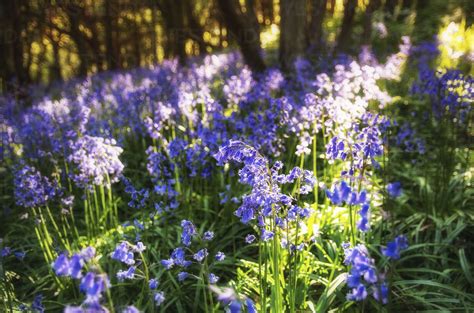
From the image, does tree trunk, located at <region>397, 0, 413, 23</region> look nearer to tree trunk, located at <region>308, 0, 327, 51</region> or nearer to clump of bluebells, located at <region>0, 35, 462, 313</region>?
tree trunk, located at <region>308, 0, 327, 51</region>

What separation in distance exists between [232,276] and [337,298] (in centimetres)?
86

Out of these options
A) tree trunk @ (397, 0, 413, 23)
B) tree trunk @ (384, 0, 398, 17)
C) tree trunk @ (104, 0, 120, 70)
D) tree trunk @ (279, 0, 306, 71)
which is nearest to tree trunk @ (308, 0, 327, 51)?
tree trunk @ (279, 0, 306, 71)

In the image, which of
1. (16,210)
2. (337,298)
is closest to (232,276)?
(337,298)

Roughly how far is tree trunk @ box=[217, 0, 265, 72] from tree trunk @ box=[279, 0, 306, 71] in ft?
1.54

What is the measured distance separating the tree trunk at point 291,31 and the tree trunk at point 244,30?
469mm

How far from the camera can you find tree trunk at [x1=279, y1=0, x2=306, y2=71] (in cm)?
773

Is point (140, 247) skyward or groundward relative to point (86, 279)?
groundward

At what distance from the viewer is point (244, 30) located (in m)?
7.93

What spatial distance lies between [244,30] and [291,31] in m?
0.88

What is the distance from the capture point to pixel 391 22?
1531 centimetres

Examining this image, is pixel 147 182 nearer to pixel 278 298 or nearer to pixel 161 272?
pixel 161 272

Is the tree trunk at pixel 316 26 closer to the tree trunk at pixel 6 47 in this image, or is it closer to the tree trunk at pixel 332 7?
the tree trunk at pixel 6 47

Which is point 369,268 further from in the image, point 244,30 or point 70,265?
point 244,30

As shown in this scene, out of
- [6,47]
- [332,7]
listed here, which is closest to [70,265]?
[6,47]
